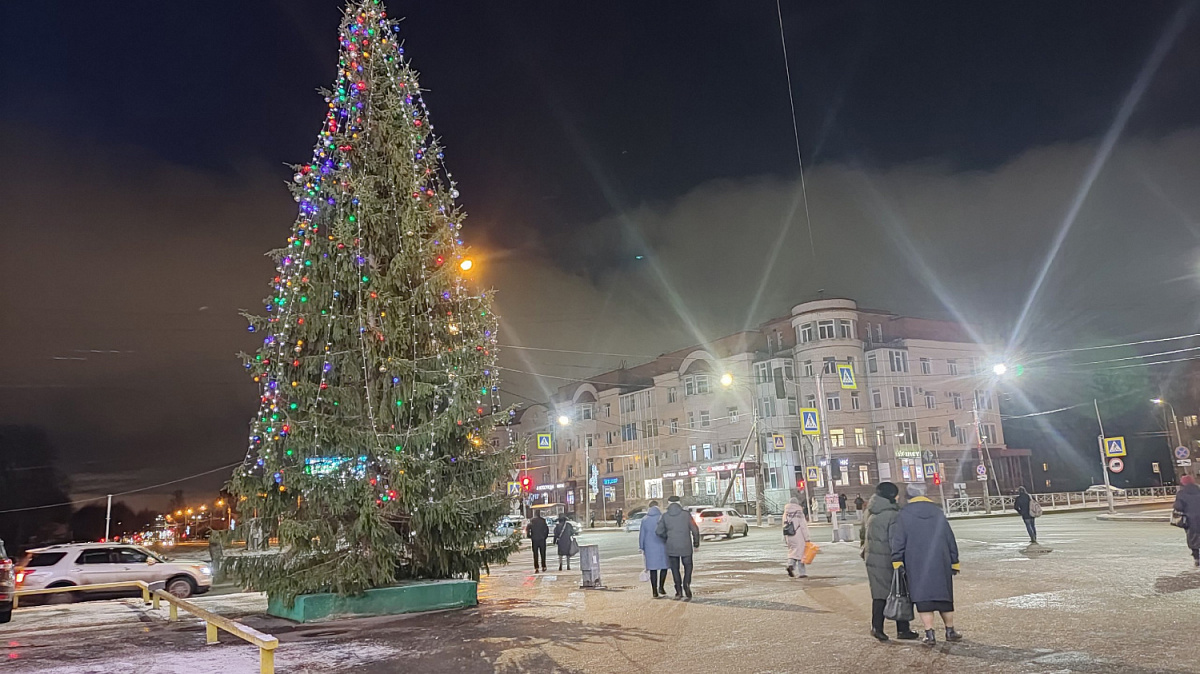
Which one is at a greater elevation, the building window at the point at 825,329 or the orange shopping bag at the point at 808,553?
the building window at the point at 825,329

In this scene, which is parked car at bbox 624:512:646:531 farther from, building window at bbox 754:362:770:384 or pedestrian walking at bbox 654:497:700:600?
pedestrian walking at bbox 654:497:700:600

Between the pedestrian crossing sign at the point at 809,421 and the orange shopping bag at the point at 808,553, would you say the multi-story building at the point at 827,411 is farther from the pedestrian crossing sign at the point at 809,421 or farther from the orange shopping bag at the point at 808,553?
the orange shopping bag at the point at 808,553

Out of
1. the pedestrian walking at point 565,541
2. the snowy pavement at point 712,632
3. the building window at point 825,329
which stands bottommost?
the snowy pavement at point 712,632

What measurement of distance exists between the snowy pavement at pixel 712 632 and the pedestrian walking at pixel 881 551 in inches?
12.4

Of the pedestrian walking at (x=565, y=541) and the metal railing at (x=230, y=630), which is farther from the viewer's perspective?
the pedestrian walking at (x=565, y=541)

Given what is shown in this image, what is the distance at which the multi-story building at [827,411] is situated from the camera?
192 feet

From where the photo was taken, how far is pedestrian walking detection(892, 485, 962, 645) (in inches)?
328

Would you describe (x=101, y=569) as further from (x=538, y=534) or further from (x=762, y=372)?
(x=762, y=372)

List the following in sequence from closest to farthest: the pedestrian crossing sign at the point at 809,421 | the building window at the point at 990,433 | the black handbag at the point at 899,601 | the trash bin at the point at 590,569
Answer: the black handbag at the point at 899,601 → the trash bin at the point at 590,569 → the pedestrian crossing sign at the point at 809,421 → the building window at the point at 990,433

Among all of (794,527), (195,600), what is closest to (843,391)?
(794,527)

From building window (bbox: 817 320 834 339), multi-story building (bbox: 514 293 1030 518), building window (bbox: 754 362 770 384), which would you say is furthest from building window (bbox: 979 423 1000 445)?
building window (bbox: 754 362 770 384)

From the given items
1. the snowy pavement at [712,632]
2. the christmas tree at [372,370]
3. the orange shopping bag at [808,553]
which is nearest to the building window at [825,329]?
the snowy pavement at [712,632]

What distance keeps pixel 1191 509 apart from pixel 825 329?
4577 centimetres

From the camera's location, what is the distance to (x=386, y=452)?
12.9m
